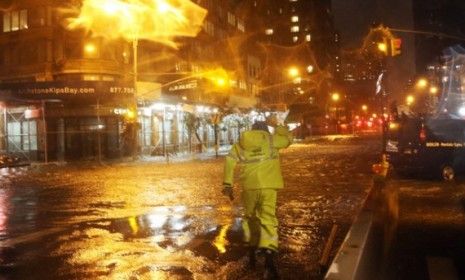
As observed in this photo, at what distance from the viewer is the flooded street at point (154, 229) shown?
7109mm

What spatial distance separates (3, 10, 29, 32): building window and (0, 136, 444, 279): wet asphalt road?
87.6ft

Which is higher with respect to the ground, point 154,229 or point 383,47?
point 383,47

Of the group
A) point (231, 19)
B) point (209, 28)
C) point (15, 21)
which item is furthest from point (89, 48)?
point (231, 19)

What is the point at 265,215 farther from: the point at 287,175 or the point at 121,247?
the point at 287,175

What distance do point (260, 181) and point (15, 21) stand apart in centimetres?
4050

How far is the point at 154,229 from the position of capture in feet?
33.0

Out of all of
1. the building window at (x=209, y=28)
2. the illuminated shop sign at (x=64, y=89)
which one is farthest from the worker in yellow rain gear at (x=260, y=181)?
the building window at (x=209, y=28)

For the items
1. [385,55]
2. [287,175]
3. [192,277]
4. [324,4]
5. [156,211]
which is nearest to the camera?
[192,277]

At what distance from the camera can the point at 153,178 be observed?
2161cm

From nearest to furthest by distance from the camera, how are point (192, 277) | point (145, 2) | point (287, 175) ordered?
point (192, 277) < point (287, 175) < point (145, 2)

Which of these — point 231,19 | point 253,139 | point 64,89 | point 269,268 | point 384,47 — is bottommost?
point 269,268

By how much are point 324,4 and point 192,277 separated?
161m

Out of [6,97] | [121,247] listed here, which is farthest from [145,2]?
[121,247]

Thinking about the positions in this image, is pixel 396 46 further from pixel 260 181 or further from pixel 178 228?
pixel 260 181
